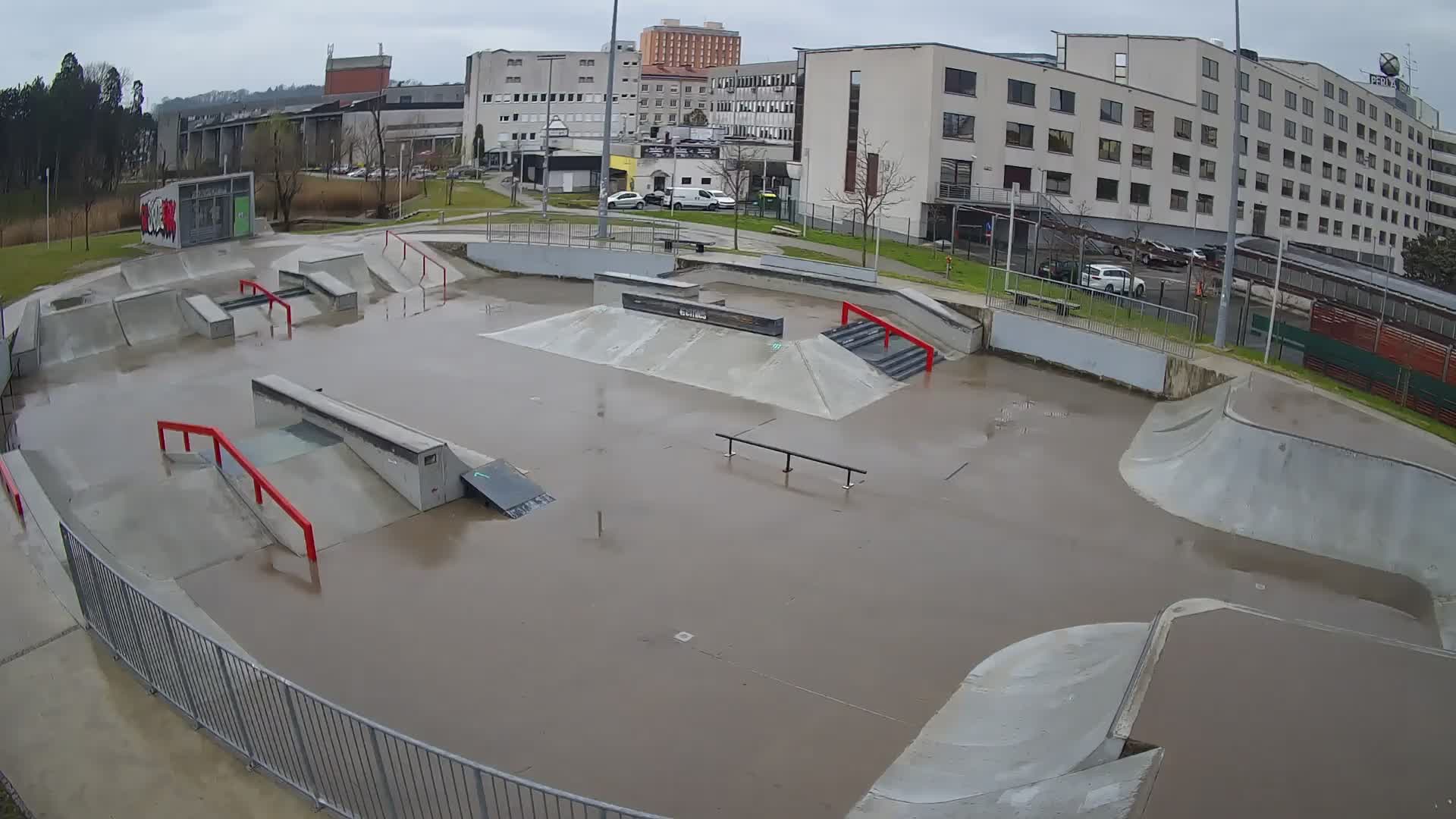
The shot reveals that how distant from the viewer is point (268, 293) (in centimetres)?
2964

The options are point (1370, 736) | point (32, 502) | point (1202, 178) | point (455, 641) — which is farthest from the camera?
point (1202, 178)

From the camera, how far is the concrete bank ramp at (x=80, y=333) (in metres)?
24.9

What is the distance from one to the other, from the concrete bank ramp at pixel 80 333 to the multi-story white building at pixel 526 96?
67.0 metres

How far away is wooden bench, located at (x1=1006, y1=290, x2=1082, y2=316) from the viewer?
2653cm

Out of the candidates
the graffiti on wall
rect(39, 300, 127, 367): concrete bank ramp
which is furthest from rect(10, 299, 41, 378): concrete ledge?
the graffiti on wall

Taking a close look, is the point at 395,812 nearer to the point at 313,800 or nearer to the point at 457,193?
the point at 313,800

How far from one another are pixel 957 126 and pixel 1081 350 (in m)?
23.2

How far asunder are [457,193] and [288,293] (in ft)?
104

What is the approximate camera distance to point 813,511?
1634 cm

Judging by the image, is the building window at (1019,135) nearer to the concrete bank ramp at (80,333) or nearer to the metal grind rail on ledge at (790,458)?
the metal grind rail on ledge at (790,458)

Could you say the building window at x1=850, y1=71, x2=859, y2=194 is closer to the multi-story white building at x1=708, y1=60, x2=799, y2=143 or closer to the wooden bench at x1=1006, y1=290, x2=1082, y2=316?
the wooden bench at x1=1006, y1=290, x2=1082, y2=316

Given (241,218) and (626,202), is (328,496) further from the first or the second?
(626,202)

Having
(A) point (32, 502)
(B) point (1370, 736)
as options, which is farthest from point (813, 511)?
(A) point (32, 502)

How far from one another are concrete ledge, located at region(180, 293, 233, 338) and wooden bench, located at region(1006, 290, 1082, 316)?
68.8 feet
